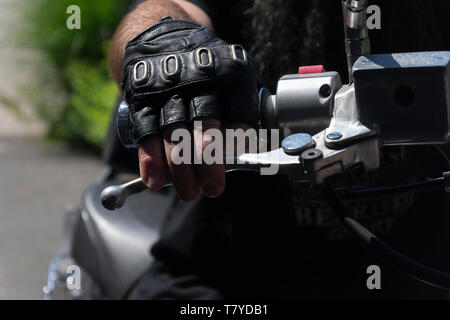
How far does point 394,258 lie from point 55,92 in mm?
6558

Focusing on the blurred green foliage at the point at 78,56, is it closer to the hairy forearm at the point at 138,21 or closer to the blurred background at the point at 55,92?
the blurred background at the point at 55,92

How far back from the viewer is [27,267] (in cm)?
451

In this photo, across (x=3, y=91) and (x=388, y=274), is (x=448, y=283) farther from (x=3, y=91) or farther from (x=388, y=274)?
(x=3, y=91)

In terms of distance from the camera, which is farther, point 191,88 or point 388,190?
point 388,190

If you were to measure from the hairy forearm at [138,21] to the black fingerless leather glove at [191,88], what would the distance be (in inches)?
15.1

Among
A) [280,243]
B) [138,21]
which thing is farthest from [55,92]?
[138,21]

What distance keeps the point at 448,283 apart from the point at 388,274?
2.45 feet

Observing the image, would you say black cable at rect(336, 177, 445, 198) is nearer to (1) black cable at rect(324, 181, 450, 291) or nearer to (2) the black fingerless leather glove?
(1) black cable at rect(324, 181, 450, 291)

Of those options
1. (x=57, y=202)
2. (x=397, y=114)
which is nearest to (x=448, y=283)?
(x=397, y=114)

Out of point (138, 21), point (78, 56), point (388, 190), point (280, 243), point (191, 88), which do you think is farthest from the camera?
point (78, 56)

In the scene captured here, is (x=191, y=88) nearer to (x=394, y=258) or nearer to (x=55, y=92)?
(x=394, y=258)

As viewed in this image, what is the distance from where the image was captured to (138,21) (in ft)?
5.34

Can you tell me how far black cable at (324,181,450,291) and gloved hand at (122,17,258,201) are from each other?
20cm

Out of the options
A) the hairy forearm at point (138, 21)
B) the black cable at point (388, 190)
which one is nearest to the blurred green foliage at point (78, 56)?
the hairy forearm at point (138, 21)
